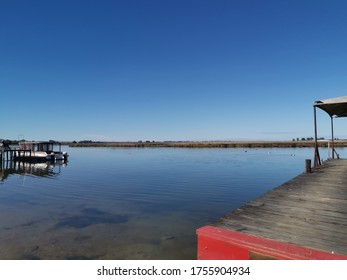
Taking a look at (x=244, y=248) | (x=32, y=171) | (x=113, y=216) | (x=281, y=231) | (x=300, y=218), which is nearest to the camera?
(x=244, y=248)

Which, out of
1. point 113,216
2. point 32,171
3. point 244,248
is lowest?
point 113,216

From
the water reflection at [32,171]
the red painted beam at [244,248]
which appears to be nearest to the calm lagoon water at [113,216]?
the red painted beam at [244,248]

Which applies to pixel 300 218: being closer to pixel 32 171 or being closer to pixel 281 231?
pixel 281 231

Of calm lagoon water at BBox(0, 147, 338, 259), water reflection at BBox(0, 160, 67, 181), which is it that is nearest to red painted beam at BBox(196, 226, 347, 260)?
calm lagoon water at BBox(0, 147, 338, 259)

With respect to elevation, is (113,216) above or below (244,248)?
below

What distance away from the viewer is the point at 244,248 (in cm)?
479

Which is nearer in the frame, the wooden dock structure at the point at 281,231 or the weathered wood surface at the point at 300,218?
the wooden dock structure at the point at 281,231

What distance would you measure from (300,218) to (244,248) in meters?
2.56

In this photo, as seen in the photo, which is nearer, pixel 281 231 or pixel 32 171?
pixel 281 231

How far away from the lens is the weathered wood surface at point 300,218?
16.6 ft

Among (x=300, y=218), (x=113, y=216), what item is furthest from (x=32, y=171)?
(x=300, y=218)

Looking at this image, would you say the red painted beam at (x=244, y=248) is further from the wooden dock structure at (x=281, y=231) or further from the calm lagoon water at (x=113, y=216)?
the calm lagoon water at (x=113, y=216)

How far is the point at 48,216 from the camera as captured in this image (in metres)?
12.1

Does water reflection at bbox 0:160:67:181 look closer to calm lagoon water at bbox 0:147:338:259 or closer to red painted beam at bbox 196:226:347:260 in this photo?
calm lagoon water at bbox 0:147:338:259
